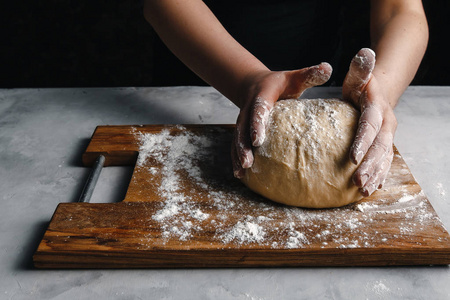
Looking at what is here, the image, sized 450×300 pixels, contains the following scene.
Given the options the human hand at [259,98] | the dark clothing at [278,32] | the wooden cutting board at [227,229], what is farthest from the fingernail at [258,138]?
the dark clothing at [278,32]

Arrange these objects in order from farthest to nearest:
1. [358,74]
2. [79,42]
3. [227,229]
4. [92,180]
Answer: [79,42]
[92,180]
[358,74]
[227,229]

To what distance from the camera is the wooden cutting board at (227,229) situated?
1.02 metres

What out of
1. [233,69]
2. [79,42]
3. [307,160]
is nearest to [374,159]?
[307,160]

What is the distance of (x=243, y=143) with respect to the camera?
1.17 meters

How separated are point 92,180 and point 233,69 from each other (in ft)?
1.83

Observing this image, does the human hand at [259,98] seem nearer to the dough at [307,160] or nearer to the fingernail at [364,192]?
the dough at [307,160]

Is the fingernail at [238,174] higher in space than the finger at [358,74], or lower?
lower

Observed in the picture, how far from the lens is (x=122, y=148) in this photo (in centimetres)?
144

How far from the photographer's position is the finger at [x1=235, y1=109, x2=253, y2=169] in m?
1.15

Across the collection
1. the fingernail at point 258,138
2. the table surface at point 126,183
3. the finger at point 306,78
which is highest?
the finger at point 306,78

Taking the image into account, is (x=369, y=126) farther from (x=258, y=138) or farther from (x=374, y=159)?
(x=258, y=138)

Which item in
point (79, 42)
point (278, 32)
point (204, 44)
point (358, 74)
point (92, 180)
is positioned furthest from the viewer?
point (79, 42)

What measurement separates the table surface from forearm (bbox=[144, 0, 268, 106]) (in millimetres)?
286

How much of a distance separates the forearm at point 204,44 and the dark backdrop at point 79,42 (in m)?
1.35
